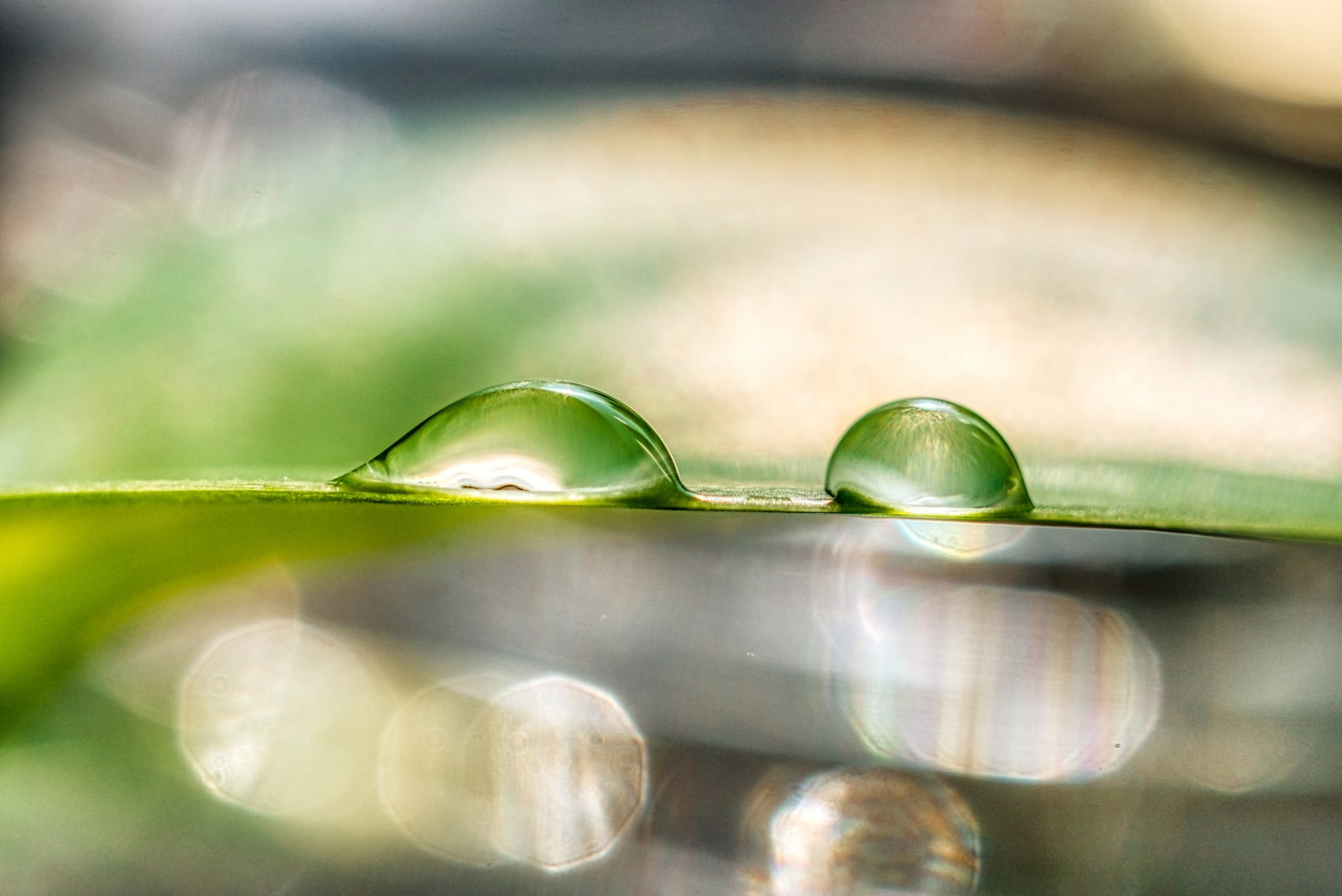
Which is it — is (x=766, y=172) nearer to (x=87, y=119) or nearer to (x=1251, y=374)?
(x=1251, y=374)

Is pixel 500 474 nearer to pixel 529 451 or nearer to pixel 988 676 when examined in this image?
pixel 529 451

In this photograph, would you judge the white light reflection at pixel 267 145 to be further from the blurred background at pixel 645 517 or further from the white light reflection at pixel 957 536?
the white light reflection at pixel 957 536

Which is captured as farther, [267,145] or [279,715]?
[267,145]

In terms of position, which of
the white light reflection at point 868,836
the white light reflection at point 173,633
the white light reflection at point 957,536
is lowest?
the white light reflection at point 868,836

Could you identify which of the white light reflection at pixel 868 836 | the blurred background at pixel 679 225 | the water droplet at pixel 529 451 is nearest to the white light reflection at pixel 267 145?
the blurred background at pixel 679 225

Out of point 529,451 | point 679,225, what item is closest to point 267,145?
point 679,225

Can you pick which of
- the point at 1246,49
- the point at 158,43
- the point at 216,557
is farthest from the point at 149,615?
the point at 1246,49

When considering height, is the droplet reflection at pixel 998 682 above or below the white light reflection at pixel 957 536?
below
